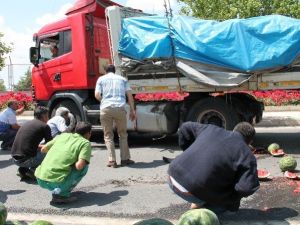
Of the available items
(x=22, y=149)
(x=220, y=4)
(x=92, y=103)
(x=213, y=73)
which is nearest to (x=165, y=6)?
(x=213, y=73)

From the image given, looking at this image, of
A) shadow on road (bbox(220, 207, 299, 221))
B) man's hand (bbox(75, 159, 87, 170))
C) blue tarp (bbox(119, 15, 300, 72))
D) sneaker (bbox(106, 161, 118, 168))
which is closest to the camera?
shadow on road (bbox(220, 207, 299, 221))

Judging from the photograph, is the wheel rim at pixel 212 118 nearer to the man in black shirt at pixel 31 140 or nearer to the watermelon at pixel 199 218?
the man in black shirt at pixel 31 140

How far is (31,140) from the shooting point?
709 centimetres

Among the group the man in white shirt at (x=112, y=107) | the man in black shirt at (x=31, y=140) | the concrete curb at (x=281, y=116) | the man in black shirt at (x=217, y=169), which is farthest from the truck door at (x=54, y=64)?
the man in black shirt at (x=217, y=169)

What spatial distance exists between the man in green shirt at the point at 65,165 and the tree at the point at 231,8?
2465 centimetres

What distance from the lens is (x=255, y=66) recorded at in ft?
28.3

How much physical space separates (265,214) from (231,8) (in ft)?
84.5

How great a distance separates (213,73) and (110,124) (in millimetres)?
2319

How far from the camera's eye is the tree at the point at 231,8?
29375 millimetres

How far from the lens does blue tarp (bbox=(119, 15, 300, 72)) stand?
852 centimetres

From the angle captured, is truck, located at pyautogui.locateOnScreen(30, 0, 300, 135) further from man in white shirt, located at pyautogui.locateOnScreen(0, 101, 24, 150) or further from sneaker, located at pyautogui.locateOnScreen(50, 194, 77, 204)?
sneaker, located at pyautogui.locateOnScreen(50, 194, 77, 204)

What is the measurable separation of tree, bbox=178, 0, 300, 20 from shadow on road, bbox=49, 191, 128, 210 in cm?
2426

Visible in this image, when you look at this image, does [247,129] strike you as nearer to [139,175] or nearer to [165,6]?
[139,175]

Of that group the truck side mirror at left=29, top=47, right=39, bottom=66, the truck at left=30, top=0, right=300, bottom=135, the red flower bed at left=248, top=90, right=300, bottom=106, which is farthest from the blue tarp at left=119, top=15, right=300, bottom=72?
the red flower bed at left=248, top=90, right=300, bottom=106
